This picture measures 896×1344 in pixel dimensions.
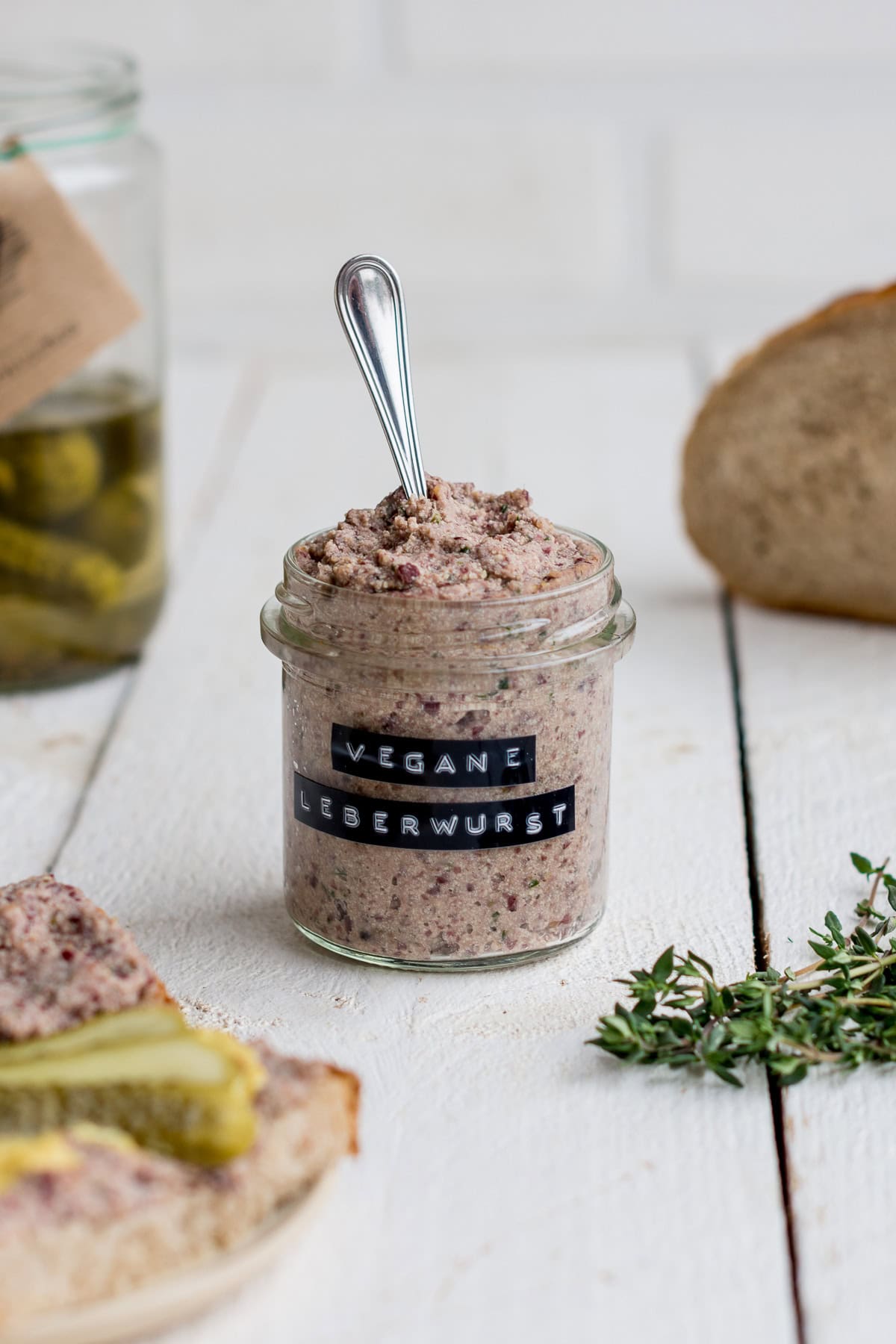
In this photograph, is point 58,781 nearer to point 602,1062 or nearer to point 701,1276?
point 602,1062

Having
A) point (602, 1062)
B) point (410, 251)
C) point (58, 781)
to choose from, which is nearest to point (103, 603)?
point (58, 781)

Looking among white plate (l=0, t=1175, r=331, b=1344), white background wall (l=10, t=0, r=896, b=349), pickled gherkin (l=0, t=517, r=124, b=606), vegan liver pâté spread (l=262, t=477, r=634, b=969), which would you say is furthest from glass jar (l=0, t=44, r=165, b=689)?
white background wall (l=10, t=0, r=896, b=349)

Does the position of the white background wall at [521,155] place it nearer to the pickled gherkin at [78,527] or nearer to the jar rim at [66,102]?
the jar rim at [66,102]

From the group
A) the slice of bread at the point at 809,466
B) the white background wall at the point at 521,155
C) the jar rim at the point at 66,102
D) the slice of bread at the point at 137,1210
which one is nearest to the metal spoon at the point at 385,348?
the slice of bread at the point at 137,1210

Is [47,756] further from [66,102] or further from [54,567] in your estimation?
[66,102]

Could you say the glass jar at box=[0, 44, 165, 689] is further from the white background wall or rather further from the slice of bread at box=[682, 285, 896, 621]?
the white background wall

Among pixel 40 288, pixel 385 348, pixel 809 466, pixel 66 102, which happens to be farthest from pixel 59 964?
pixel 809 466
